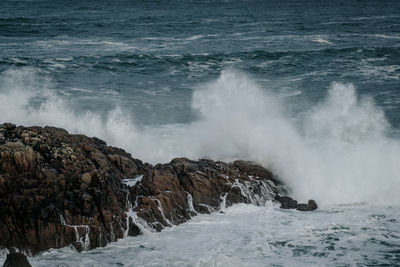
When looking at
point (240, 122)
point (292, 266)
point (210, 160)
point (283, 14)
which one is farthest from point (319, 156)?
point (283, 14)

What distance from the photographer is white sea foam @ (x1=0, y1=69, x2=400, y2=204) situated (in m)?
17.2

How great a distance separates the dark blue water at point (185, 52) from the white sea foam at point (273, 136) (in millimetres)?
1442

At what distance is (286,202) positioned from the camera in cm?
1529

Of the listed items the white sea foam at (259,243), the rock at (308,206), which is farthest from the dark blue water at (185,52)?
the white sea foam at (259,243)

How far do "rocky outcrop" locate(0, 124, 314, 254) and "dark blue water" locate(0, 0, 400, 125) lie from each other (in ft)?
27.6

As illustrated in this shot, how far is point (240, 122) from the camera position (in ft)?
63.7

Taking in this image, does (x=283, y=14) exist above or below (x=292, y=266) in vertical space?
above

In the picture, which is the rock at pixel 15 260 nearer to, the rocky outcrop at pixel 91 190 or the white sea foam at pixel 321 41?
the rocky outcrop at pixel 91 190

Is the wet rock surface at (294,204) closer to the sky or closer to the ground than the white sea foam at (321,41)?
closer to the ground

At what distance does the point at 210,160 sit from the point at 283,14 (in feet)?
162

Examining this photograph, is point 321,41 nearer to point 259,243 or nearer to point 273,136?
point 273,136

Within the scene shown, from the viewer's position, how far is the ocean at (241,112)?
41.8 feet

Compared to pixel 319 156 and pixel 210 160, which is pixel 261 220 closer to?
pixel 210 160

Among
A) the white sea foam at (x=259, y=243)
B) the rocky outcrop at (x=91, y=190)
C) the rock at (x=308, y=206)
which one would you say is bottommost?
the white sea foam at (x=259, y=243)
